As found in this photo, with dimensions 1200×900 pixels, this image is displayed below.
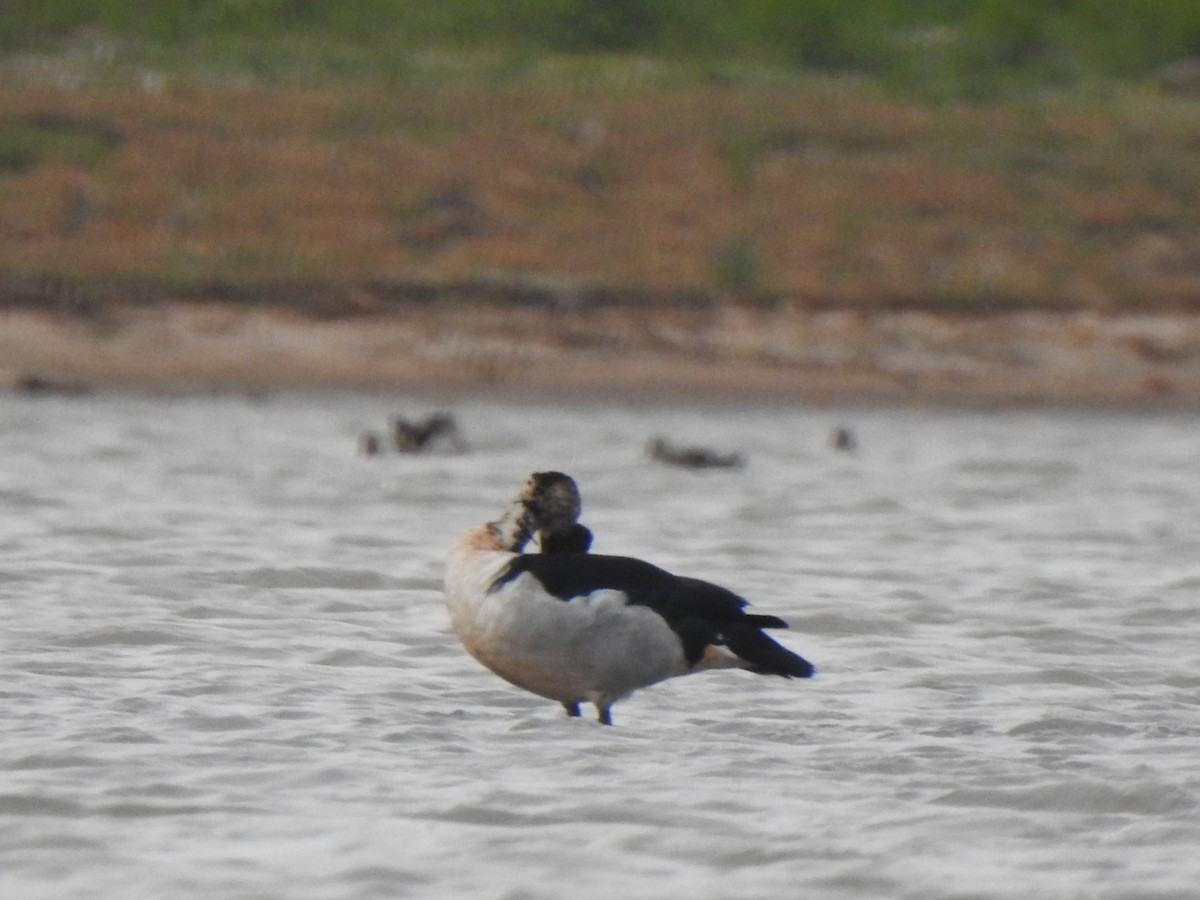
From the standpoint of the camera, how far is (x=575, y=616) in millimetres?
7668

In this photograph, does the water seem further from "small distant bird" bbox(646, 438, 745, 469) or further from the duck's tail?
"small distant bird" bbox(646, 438, 745, 469)

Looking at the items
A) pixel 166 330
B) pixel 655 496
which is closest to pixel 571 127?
pixel 166 330

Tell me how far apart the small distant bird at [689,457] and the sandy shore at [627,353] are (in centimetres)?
668

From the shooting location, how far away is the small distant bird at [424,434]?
1986 centimetres

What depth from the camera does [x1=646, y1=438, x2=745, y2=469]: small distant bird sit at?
18922mm

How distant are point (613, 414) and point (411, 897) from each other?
19.1 m

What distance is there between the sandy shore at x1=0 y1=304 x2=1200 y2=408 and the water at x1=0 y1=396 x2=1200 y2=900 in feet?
30.1

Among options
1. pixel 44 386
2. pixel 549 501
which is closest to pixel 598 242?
pixel 44 386

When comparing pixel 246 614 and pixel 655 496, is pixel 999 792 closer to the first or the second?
pixel 246 614

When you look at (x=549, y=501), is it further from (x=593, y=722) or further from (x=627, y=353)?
(x=627, y=353)

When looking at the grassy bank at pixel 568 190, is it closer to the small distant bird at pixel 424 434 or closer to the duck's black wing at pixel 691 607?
the small distant bird at pixel 424 434

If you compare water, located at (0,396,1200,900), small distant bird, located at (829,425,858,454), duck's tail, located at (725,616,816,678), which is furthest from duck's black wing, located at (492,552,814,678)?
small distant bird, located at (829,425,858,454)

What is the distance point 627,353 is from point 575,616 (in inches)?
776

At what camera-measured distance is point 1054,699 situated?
28.6 ft
